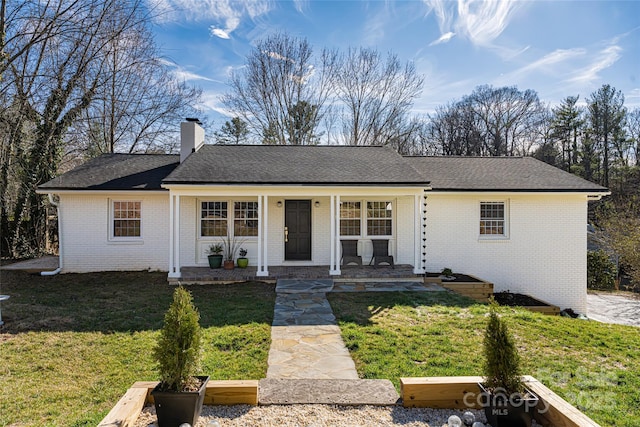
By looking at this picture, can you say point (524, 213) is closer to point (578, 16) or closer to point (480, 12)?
point (578, 16)

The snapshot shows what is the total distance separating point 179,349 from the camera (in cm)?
302

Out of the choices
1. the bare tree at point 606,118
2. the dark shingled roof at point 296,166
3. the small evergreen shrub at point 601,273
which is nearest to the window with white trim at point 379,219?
the dark shingled roof at point 296,166

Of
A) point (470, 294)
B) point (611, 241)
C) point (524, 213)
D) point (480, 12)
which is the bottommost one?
point (470, 294)

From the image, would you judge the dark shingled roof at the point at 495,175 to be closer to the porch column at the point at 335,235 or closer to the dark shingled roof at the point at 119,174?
the porch column at the point at 335,235

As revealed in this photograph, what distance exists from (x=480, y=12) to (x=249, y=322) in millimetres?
11781

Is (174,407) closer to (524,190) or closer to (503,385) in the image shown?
(503,385)

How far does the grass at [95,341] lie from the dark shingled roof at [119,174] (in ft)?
10.4

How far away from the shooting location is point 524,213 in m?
11.5

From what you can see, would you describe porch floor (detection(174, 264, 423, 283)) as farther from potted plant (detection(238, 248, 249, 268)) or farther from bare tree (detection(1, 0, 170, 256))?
bare tree (detection(1, 0, 170, 256))

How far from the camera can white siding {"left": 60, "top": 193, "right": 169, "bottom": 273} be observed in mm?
11406

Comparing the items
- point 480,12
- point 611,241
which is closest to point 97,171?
point 480,12

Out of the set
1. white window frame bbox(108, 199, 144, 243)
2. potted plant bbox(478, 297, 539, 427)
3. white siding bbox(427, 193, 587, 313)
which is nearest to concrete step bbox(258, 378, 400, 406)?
potted plant bbox(478, 297, 539, 427)

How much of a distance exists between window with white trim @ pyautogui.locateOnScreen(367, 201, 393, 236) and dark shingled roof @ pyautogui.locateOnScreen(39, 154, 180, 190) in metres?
6.82

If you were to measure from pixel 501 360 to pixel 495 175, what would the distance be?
10.6 m
